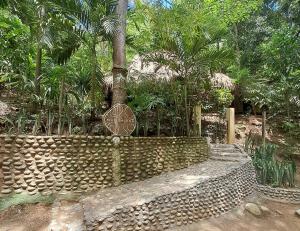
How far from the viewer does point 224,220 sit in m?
5.31

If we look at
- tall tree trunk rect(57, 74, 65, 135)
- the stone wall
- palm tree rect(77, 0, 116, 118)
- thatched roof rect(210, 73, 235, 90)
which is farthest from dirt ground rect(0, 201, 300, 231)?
thatched roof rect(210, 73, 235, 90)

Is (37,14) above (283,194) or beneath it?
above

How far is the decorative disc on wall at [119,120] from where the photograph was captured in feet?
18.8

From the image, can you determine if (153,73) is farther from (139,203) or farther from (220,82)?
(139,203)

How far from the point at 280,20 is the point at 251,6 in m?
3.84

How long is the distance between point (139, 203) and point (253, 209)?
9.32ft

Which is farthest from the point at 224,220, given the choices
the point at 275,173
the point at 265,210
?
the point at 275,173

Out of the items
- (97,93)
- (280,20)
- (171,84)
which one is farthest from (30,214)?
(280,20)

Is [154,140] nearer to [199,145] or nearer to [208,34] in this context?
[199,145]

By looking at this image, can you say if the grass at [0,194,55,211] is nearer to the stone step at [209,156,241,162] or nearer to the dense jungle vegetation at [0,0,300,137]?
the dense jungle vegetation at [0,0,300,137]

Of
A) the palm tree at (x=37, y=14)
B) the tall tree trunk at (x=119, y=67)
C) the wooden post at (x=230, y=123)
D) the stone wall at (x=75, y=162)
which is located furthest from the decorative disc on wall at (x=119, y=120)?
the wooden post at (x=230, y=123)

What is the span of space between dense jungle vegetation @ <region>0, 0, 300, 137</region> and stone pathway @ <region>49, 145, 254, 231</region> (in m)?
1.60

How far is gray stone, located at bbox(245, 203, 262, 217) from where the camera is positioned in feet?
18.6

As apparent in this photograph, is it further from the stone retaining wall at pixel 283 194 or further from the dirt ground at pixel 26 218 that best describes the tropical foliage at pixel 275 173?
the dirt ground at pixel 26 218
